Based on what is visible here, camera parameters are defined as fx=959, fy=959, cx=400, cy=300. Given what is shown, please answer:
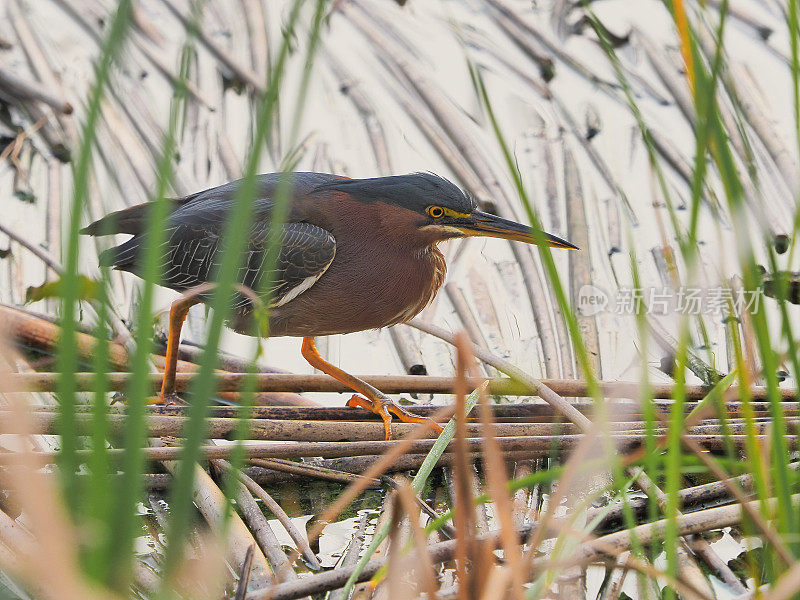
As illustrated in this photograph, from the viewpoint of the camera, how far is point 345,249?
292 centimetres

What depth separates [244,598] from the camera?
1501 mm

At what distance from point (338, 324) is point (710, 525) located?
1.39m

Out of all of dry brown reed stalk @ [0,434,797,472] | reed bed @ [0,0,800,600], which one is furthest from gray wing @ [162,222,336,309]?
dry brown reed stalk @ [0,434,797,472]

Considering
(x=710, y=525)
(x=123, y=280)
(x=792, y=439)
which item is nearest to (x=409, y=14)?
(x=123, y=280)

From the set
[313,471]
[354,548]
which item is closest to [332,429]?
[313,471]

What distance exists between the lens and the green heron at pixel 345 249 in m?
2.86

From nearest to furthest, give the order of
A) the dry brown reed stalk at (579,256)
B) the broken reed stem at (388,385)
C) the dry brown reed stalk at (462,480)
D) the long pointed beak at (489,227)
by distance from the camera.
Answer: the dry brown reed stalk at (462,480) → the broken reed stem at (388,385) → the long pointed beak at (489,227) → the dry brown reed stalk at (579,256)

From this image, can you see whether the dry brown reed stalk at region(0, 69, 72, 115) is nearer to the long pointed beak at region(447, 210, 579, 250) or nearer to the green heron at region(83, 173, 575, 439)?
the green heron at region(83, 173, 575, 439)

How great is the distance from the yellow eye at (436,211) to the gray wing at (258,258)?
12.1 inches

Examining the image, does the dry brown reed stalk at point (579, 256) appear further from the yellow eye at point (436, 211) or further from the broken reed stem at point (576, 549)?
the broken reed stem at point (576, 549)

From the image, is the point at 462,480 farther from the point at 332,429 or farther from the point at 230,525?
the point at 332,429

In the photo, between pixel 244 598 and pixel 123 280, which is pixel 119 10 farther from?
pixel 123 280

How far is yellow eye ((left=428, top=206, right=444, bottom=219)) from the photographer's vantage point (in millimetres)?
2883

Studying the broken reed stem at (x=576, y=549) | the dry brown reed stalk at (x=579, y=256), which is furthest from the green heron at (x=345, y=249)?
the broken reed stem at (x=576, y=549)
